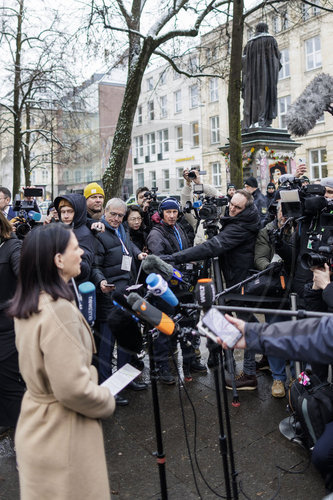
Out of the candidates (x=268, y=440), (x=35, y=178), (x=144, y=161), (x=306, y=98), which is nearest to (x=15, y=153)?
(x=306, y=98)

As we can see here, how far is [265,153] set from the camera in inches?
368

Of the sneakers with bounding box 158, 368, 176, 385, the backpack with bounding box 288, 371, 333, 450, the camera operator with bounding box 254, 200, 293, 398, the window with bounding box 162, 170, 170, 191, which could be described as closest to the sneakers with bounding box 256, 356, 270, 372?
the camera operator with bounding box 254, 200, 293, 398

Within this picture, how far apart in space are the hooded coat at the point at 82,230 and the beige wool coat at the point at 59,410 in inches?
80.0

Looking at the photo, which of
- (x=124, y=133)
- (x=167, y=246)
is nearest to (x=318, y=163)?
(x=124, y=133)

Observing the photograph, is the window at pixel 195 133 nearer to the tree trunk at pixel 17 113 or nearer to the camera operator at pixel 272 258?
the tree trunk at pixel 17 113

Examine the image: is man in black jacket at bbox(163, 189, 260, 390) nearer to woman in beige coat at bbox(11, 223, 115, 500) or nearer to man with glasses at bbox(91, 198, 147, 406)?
man with glasses at bbox(91, 198, 147, 406)

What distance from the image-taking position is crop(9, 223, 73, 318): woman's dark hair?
177 cm

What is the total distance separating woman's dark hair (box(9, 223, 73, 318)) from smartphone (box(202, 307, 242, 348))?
0.61 metres

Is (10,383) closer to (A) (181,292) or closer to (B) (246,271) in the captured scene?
(A) (181,292)

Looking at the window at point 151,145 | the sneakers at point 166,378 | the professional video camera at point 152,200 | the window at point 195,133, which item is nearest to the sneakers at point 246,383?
the sneakers at point 166,378

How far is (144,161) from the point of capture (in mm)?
28922

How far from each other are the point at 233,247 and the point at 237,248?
12 centimetres

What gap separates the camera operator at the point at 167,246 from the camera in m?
4.37

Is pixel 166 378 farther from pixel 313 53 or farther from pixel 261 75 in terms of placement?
pixel 313 53
